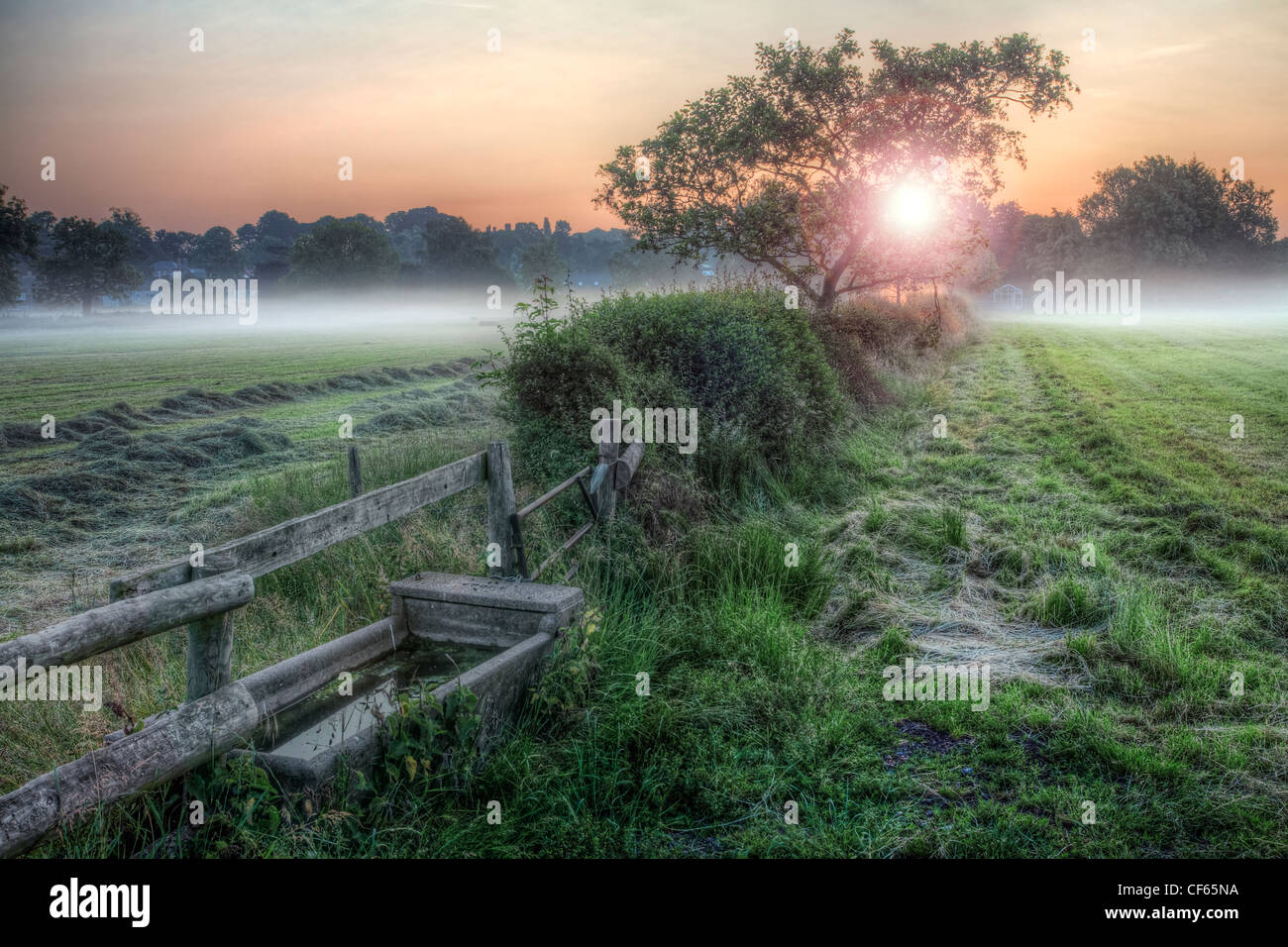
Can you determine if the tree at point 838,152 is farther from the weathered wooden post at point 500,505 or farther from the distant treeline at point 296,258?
the distant treeline at point 296,258

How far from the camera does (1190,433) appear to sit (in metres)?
13.0

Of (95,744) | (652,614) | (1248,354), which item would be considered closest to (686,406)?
(652,614)

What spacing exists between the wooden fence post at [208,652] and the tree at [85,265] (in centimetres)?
7557

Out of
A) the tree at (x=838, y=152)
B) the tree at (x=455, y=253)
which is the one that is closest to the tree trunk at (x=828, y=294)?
the tree at (x=838, y=152)

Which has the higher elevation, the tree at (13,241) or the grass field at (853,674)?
the tree at (13,241)

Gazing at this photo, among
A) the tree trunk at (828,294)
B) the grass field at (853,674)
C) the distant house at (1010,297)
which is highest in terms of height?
the distant house at (1010,297)

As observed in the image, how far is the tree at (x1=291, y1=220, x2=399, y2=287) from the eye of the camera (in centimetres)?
10056

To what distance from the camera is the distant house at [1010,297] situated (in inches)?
3799

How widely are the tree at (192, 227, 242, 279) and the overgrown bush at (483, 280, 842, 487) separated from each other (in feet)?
372

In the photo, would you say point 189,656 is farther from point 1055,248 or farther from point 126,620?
point 1055,248

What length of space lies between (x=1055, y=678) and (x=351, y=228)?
11125 centimetres

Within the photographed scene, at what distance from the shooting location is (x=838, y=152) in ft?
75.2

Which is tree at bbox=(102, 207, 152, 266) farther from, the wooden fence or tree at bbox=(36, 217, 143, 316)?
the wooden fence

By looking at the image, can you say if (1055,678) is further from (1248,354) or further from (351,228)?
(351,228)
